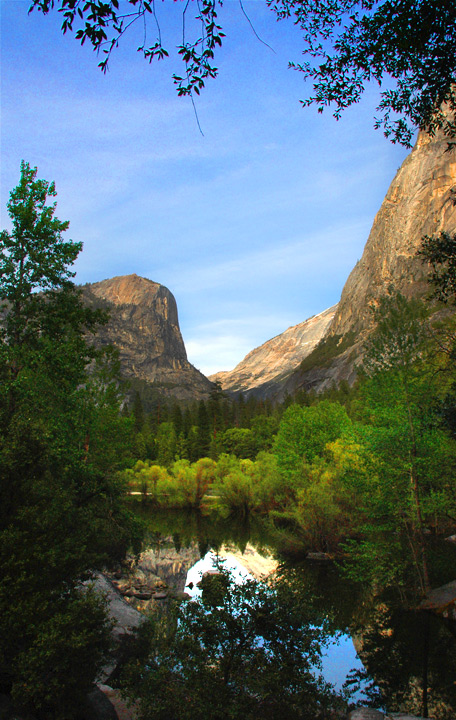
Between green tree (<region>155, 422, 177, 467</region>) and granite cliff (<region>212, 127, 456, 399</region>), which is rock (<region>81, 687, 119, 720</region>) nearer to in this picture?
green tree (<region>155, 422, 177, 467</region>)

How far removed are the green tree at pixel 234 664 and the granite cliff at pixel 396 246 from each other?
10955 centimetres

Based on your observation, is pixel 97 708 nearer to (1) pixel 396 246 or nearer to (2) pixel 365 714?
(2) pixel 365 714

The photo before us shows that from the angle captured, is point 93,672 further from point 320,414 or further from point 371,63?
point 320,414

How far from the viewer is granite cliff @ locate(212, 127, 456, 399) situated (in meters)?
119

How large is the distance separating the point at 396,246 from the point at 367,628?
134 metres

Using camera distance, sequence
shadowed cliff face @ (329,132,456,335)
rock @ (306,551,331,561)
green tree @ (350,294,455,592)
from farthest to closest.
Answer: shadowed cliff face @ (329,132,456,335), rock @ (306,551,331,561), green tree @ (350,294,455,592)

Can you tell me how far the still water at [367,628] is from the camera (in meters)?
10.8

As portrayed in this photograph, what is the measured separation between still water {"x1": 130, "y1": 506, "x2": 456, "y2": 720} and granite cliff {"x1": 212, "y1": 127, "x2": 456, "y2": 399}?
305 feet

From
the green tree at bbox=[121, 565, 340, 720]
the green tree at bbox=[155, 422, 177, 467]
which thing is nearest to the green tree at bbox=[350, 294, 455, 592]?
the green tree at bbox=[121, 565, 340, 720]

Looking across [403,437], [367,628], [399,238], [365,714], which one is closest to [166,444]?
[367,628]

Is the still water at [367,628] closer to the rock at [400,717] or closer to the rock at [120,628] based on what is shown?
the rock at [400,717]

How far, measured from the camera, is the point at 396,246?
13300 centimetres

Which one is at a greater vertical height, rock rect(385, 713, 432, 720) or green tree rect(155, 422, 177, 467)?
rock rect(385, 713, 432, 720)

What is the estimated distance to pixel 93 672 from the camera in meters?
7.44
